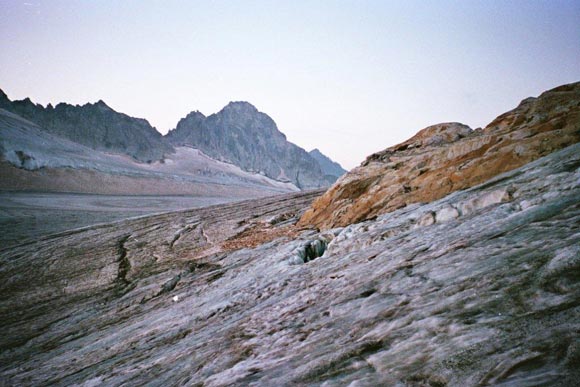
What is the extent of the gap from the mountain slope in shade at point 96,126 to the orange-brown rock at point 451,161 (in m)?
164

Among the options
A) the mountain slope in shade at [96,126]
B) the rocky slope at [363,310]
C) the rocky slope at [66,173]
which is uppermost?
the mountain slope in shade at [96,126]

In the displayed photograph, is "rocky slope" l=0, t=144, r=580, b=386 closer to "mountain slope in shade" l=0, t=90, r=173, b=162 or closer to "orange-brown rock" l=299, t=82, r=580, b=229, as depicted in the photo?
"orange-brown rock" l=299, t=82, r=580, b=229

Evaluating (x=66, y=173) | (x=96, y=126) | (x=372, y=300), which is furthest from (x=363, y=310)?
(x=96, y=126)

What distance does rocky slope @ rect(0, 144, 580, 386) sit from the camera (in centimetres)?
443

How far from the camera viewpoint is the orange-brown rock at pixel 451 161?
13287mm

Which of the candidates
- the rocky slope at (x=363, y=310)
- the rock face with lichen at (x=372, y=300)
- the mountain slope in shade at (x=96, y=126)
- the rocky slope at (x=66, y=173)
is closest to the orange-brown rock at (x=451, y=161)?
the rock face with lichen at (x=372, y=300)

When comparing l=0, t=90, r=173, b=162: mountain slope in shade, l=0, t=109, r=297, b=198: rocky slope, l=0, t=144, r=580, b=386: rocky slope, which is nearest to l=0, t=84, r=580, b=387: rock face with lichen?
l=0, t=144, r=580, b=386: rocky slope

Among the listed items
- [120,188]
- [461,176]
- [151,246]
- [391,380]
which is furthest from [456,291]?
[120,188]

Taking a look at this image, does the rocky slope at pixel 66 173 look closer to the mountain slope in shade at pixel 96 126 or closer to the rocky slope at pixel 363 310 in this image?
the mountain slope in shade at pixel 96 126

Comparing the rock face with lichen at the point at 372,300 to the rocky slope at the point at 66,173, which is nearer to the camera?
the rock face with lichen at the point at 372,300

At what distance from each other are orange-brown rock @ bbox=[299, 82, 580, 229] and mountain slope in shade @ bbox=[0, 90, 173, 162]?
16421 centimetres

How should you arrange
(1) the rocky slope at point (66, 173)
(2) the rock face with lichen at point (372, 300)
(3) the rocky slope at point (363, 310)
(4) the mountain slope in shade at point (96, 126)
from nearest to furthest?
(3) the rocky slope at point (363, 310)
(2) the rock face with lichen at point (372, 300)
(1) the rocky slope at point (66, 173)
(4) the mountain slope in shade at point (96, 126)

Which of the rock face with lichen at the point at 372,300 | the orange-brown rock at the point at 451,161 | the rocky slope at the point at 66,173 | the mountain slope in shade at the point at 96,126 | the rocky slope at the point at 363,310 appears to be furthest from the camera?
the mountain slope in shade at the point at 96,126

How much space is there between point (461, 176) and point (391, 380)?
12.0 metres
